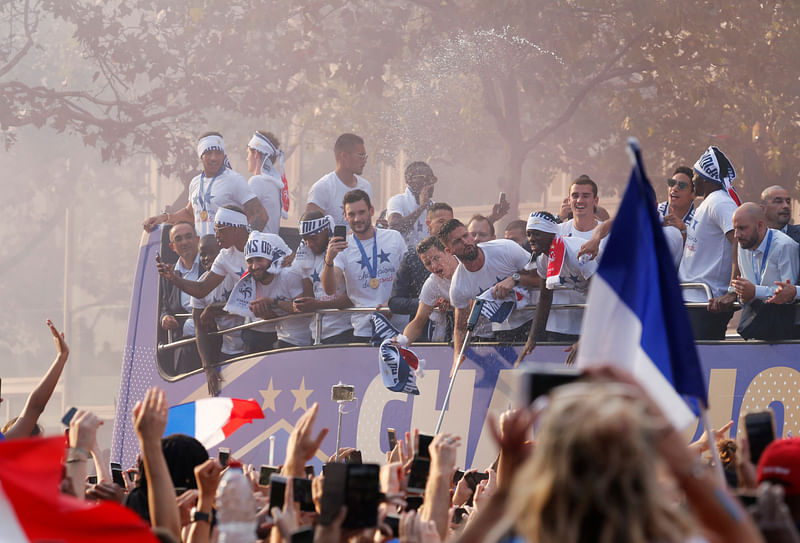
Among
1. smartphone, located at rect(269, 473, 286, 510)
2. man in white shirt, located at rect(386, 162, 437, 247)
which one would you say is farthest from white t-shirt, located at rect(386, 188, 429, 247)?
smartphone, located at rect(269, 473, 286, 510)

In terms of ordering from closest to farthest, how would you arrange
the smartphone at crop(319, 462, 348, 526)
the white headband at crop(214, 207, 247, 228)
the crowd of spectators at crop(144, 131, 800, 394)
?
1. the smartphone at crop(319, 462, 348, 526)
2. the crowd of spectators at crop(144, 131, 800, 394)
3. the white headband at crop(214, 207, 247, 228)

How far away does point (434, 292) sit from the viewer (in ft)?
33.9

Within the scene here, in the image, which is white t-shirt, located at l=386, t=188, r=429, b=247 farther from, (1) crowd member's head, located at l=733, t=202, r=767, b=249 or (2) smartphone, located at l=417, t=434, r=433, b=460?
(2) smartphone, located at l=417, t=434, r=433, b=460

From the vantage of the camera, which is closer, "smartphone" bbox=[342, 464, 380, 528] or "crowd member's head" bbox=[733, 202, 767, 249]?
"smartphone" bbox=[342, 464, 380, 528]

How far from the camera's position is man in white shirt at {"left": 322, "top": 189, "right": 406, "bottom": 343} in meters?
10.8

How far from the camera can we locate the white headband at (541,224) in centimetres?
951

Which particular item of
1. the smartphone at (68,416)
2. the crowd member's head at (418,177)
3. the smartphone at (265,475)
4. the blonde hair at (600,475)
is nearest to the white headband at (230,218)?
the crowd member's head at (418,177)

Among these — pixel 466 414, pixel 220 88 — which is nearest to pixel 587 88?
pixel 220 88

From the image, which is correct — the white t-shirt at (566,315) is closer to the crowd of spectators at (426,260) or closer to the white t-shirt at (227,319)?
the crowd of spectators at (426,260)

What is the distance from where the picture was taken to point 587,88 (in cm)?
1767

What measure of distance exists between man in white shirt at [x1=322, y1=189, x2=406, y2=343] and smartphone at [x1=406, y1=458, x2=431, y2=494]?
239 inches

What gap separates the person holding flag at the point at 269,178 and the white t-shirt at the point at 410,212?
3.92ft

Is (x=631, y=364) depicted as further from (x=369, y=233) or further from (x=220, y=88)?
(x=220, y=88)

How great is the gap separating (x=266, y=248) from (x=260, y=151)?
1.52 meters
